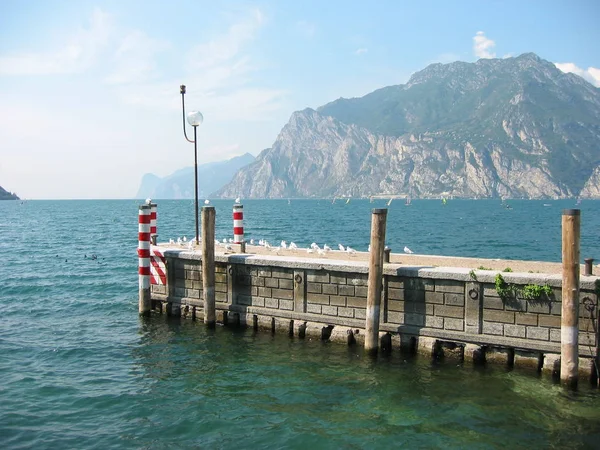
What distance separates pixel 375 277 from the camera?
13562 mm

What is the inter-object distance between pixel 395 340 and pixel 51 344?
10.9 metres

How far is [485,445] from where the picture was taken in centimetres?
995

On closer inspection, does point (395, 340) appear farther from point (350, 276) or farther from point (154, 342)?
point (154, 342)

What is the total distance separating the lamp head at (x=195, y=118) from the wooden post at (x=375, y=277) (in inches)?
423

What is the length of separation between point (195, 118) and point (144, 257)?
6.67 meters

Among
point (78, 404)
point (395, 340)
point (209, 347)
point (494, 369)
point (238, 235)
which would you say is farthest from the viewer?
point (238, 235)

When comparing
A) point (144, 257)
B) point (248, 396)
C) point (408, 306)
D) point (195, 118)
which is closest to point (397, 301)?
point (408, 306)

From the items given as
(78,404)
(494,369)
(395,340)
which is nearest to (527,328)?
(494,369)

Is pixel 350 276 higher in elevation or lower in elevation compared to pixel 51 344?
higher

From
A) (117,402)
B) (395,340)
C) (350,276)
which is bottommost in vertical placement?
(117,402)

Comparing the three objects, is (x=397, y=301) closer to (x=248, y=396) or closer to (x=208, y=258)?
(x=248, y=396)

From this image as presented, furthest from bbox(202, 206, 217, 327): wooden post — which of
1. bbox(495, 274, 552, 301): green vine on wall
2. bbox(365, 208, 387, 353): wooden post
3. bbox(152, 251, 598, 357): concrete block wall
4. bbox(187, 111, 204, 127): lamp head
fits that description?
bbox(495, 274, 552, 301): green vine on wall

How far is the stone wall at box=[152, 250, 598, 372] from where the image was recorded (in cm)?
1261

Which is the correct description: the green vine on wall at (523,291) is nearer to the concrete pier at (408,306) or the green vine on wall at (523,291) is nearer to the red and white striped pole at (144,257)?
the concrete pier at (408,306)
